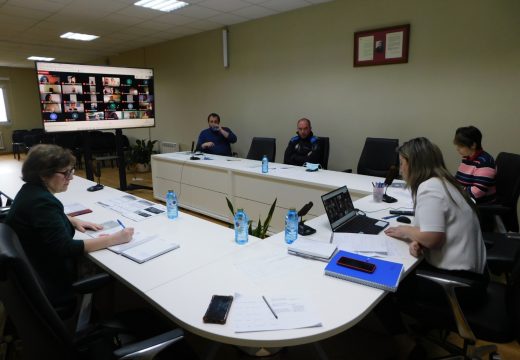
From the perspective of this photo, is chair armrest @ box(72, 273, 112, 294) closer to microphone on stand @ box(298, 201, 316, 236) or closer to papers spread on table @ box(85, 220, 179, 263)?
papers spread on table @ box(85, 220, 179, 263)

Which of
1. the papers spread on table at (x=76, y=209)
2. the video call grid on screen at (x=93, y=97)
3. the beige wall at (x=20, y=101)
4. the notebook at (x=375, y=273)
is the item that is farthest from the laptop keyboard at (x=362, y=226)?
the beige wall at (x=20, y=101)

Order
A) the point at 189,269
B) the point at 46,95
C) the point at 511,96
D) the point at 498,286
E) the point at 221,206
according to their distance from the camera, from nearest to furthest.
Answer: the point at 189,269, the point at 498,286, the point at 511,96, the point at 46,95, the point at 221,206

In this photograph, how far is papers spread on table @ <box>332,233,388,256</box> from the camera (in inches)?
61.1

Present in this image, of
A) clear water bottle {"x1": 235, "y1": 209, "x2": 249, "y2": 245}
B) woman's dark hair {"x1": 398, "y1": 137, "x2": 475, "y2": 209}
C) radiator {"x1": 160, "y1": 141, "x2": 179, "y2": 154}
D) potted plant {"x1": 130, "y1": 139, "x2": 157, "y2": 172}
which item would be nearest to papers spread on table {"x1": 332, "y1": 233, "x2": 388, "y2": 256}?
woman's dark hair {"x1": 398, "y1": 137, "x2": 475, "y2": 209}

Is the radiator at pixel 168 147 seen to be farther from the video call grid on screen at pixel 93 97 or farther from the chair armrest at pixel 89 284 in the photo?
the chair armrest at pixel 89 284

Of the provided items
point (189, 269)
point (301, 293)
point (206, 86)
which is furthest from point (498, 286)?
point (206, 86)

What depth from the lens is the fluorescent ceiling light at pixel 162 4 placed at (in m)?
4.16

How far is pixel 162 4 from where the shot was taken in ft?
14.0

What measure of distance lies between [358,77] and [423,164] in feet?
9.13

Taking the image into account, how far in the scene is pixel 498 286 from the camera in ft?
5.28

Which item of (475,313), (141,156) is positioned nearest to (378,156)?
(475,313)

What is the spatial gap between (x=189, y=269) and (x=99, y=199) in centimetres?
146

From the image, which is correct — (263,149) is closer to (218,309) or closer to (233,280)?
(233,280)

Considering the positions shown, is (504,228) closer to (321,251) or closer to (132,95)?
(321,251)
